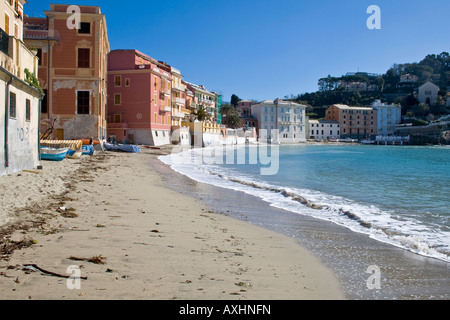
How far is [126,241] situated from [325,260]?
11.5 feet

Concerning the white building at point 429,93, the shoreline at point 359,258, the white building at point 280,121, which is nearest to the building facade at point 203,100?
the white building at point 280,121

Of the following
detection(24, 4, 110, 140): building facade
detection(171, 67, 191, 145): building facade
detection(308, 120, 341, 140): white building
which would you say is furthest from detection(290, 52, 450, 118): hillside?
detection(24, 4, 110, 140): building facade

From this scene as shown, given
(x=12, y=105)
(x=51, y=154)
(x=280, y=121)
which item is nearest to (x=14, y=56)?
(x=12, y=105)

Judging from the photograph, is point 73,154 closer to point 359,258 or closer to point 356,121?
point 359,258

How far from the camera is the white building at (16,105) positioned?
36.4ft

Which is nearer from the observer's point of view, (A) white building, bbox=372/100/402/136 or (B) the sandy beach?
(B) the sandy beach

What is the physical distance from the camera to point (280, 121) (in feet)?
393

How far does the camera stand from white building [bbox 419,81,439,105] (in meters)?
163

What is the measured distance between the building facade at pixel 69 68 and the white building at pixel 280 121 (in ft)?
271

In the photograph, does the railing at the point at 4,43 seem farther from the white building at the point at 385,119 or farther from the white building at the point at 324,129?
the white building at the point at 385,119

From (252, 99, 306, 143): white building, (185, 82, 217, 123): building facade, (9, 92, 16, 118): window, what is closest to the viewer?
(9, 92, 16, 118): window

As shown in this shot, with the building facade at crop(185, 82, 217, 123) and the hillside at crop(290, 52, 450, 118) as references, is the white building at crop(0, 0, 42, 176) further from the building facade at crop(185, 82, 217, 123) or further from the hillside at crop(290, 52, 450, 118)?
the hillside at crop(290, 52, 450, 118)

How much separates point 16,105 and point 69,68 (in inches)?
912

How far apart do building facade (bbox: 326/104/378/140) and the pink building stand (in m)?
103
